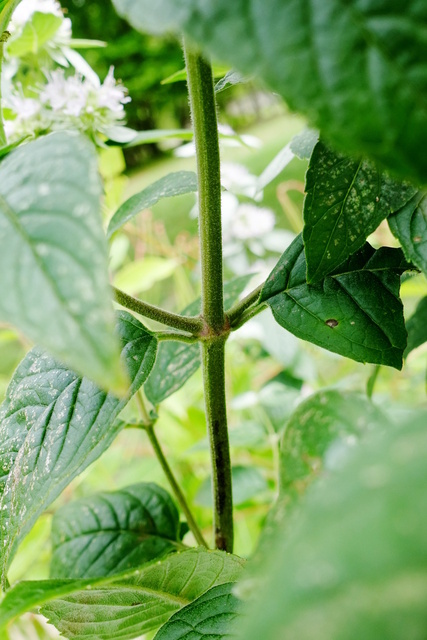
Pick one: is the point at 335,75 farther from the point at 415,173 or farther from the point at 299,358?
the point at 299,358

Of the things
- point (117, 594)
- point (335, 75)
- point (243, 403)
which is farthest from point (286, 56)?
point (243, 403)

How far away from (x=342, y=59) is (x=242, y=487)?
662 millimetres

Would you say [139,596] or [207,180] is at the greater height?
[207,180]

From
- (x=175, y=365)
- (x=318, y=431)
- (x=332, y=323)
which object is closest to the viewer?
(x=318, y=431)

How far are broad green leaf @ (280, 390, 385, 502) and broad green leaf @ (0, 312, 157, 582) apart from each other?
103mm

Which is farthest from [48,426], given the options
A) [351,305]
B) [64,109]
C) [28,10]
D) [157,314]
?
[28,10]

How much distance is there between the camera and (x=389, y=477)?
0.12 meters

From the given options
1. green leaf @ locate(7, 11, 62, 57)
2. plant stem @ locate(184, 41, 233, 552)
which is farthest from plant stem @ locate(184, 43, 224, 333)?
green leaf @ locate(7, 11, 62, 57)

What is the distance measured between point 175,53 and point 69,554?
569cm

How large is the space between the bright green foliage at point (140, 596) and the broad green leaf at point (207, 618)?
0.06 ft

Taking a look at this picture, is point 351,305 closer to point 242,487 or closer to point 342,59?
point 342,59

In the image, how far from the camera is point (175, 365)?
0.51 metres

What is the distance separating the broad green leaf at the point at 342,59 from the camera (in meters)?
0.16

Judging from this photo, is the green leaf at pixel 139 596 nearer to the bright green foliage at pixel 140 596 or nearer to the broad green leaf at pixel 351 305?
the bright green foliage at pixel 140 596
